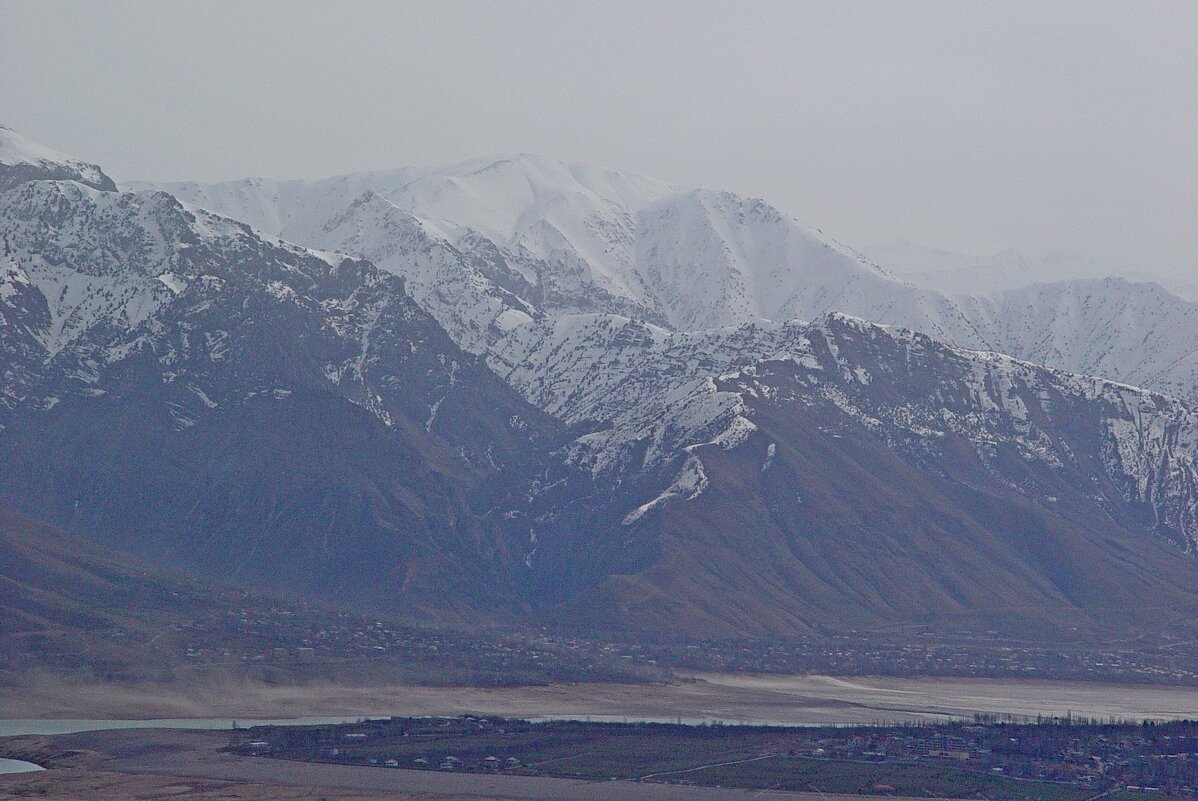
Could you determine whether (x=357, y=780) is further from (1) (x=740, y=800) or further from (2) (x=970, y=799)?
(2) (x=970, y=799)

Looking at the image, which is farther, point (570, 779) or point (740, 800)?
point (570, 779)

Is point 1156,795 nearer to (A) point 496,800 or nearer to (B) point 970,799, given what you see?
→ (B) point 970,799

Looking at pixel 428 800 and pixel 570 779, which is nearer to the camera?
pixel 428 800

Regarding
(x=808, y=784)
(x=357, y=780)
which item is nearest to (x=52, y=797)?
(x=357, y=780)

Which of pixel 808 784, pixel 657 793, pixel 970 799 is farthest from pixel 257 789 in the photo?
pixel 970 799

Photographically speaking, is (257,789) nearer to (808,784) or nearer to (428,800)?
(428,800)

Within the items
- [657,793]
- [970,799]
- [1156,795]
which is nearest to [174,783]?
[657,793]

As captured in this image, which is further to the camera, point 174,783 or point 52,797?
point 174,783
